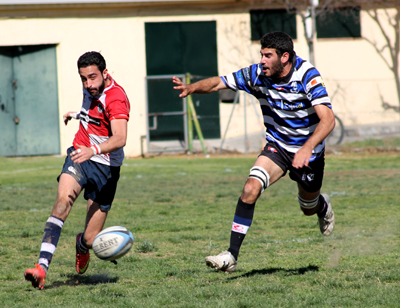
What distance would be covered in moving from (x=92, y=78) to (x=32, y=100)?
1652 centimetres

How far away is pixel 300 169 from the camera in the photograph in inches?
229

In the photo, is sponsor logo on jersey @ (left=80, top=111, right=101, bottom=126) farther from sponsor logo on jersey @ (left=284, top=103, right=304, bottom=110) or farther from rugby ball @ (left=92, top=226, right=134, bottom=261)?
sponsor logo on jersey @ (left=284, top=103, right=304, bottom=110)

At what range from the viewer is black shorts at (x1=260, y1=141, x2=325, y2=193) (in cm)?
572

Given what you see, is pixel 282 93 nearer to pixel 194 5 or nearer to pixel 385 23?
pixel 194 5

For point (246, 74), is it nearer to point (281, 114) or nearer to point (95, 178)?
point (281, 114)

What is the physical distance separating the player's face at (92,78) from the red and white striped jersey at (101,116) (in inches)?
4.2

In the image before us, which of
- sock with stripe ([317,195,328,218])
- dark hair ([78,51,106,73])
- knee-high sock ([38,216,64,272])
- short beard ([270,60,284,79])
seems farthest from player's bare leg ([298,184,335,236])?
knee-high sock ([38,216,64,272])

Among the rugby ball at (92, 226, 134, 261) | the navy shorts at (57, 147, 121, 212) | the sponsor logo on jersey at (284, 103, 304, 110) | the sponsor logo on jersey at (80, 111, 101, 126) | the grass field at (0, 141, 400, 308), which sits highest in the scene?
the sponsor logo on jersey at (284, 103, 304, 110)

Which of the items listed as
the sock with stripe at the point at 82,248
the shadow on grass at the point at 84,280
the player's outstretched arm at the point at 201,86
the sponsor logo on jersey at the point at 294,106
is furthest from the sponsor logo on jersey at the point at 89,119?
the sponsor logo on jersey at the point at 294,106

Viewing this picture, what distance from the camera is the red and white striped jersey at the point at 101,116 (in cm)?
546

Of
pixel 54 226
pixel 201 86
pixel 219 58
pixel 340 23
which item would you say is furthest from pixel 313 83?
pixel 340 23

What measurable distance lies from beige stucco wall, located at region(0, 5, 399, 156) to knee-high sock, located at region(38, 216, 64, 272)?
16270 mm

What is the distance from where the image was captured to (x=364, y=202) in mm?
10031

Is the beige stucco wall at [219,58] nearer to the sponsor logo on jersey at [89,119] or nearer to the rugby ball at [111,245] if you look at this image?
the sponsor logo on jersey at [89,119]
